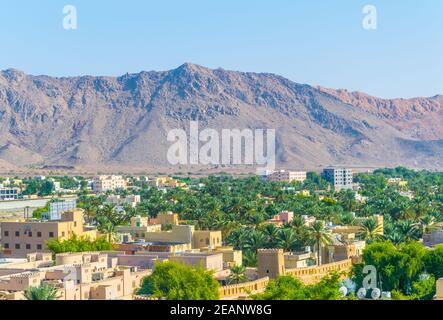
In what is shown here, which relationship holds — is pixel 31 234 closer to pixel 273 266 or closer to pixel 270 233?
pixel 270 233

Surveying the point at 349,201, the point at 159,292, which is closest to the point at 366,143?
the point at 349,201

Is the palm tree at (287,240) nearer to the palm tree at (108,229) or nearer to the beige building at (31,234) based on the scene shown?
the palm tree at (108,229)

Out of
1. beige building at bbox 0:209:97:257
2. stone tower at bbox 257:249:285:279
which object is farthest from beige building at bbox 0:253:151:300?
beige building at bbox 0:209:97:257

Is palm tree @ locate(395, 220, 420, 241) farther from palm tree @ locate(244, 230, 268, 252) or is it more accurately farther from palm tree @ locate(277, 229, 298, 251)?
palm tree @ locate(244, 230, 268, 252)

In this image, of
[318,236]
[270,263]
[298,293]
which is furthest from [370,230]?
[298,293]

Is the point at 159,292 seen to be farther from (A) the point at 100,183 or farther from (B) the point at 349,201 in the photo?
(A) the point at 100,183

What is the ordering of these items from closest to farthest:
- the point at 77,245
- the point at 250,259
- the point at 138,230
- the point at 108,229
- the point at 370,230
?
the point at 250,259, the point at 77,245, the point at 370,230, the point at 108,229, the point at 138,230
